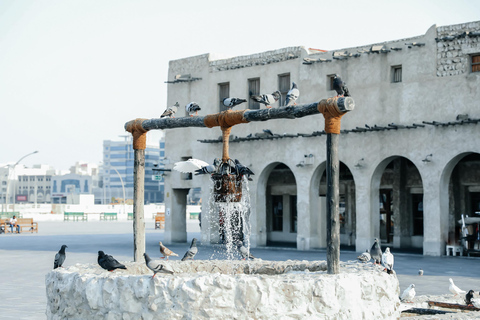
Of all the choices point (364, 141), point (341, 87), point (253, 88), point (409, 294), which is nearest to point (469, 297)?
point (409, 294)

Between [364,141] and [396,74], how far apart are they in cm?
285

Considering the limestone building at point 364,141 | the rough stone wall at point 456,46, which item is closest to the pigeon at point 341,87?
the limestone building at point 364,141

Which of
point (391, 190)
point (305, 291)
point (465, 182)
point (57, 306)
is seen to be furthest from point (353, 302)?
point (391, 190)

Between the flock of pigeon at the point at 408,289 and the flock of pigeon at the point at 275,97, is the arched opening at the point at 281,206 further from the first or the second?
the flock of pigeon at the point at 275,97

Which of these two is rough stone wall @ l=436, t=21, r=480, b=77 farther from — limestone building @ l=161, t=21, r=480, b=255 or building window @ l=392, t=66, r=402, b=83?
building window @ l=392, t=66, r=402, b=83

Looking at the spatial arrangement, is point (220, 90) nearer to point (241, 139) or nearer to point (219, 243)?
point (241, 139)

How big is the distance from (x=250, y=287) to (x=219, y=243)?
24096 mm

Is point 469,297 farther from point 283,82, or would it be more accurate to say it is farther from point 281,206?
point 281,206

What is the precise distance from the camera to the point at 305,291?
9.81m

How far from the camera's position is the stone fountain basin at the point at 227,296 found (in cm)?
974

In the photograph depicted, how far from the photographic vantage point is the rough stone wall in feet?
84.9

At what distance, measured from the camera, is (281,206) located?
3609 cm

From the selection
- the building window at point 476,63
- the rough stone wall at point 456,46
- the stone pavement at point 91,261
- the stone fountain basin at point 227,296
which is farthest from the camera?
the building window at point 476,63

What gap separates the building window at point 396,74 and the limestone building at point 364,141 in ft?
0.14
